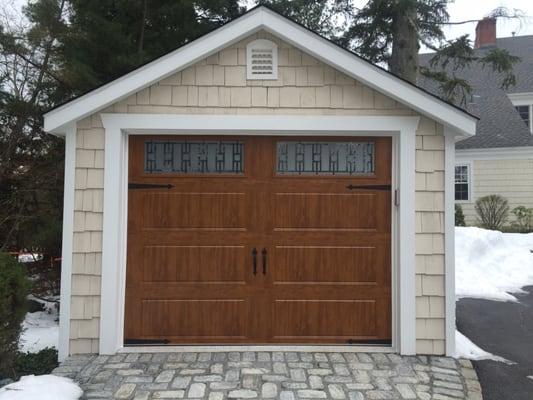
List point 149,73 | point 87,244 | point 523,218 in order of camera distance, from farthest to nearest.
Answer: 1. point 523,218
2. point 87,244
3. point 149,73

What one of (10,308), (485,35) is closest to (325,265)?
(10,308)

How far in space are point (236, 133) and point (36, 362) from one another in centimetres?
320

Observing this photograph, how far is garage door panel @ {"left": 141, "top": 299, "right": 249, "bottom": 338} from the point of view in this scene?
4.68 metres

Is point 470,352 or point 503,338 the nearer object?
point 470,352

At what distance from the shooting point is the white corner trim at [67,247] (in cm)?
446

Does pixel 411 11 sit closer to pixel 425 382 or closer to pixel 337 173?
pixel 337 173

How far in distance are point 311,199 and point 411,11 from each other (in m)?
5.85

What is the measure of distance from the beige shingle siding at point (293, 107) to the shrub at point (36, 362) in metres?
1.54

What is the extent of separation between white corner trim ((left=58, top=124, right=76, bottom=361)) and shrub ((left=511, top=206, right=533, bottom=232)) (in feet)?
41.7

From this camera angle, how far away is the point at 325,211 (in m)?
4.71

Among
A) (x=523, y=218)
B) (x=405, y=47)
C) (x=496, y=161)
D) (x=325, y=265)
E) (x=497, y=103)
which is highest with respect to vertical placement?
(x=497, y=103)

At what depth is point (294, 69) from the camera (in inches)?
182

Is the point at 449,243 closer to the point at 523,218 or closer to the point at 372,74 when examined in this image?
the point at 372,74

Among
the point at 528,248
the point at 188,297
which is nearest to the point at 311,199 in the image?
the point at 188,297
